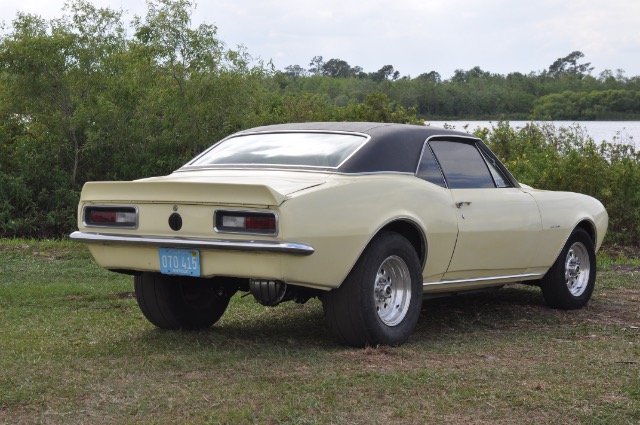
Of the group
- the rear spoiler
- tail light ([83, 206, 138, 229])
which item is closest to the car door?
the rear spoiler

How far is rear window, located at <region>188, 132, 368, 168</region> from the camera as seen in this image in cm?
702

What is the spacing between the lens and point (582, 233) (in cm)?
912

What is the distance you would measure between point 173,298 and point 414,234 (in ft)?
5.72

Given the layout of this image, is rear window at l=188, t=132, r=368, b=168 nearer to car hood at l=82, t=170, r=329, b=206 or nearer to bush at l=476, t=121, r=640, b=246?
car hood at l=82, t=170, r=329, b=206

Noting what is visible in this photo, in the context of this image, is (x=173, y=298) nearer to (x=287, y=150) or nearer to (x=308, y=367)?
(x=287, y=150)

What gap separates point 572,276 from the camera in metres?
9.09

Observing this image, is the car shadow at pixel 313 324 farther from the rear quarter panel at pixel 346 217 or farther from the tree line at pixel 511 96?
the tree line at pixel 511 96

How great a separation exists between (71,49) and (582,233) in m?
11.6

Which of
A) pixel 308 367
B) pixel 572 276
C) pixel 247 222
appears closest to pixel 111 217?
pixel 247 222

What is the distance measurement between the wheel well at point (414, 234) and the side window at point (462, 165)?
1.93ft

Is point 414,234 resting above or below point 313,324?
above

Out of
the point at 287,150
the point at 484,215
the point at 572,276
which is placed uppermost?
the point at 287,150

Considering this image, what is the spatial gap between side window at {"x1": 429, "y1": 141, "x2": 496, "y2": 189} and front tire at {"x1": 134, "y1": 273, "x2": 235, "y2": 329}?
183cm

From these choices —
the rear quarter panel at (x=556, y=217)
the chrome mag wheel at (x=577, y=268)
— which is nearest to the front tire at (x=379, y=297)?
the rear quarter panel at (x=556, y=217)
